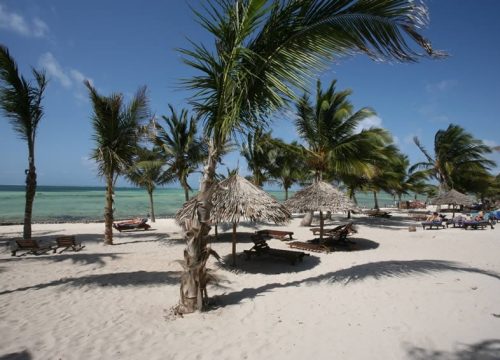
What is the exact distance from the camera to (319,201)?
10812mm

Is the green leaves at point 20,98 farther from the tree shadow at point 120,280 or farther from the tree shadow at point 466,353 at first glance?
the tree shadow at point 466,353

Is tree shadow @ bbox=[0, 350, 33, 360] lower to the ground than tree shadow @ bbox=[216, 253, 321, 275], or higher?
higher

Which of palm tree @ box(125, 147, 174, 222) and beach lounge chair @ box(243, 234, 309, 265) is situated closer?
beach lounge chair @ box(243, 234, 309, 265)

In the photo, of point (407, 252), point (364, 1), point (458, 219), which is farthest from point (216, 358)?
point (458, 219)

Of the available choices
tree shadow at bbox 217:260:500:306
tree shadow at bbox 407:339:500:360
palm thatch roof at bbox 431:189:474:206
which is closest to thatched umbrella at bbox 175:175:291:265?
tree shadow at bbox 217:260:500:306

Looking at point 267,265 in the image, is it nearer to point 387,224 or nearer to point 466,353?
point 466,353

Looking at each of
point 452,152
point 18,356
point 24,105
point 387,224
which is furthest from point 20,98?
point 452,152

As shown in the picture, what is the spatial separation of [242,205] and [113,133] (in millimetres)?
6952

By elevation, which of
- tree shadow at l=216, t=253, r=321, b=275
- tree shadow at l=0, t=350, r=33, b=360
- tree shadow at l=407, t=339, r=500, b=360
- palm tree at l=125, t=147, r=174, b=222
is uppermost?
palm tree at l=125, t=147, r=174, b=222

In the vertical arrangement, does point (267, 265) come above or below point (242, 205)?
below

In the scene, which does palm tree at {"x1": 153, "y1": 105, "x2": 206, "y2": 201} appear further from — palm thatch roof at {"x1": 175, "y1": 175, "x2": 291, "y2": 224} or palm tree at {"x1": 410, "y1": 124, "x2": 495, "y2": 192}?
palm tree at {"x1": 410, "y1": 124, "x2": 495, "y2": 192}

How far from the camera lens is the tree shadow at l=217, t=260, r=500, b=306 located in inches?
230

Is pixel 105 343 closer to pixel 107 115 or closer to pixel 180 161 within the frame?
pixel 107 115

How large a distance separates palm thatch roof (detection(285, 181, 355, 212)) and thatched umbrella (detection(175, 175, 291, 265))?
253cm
